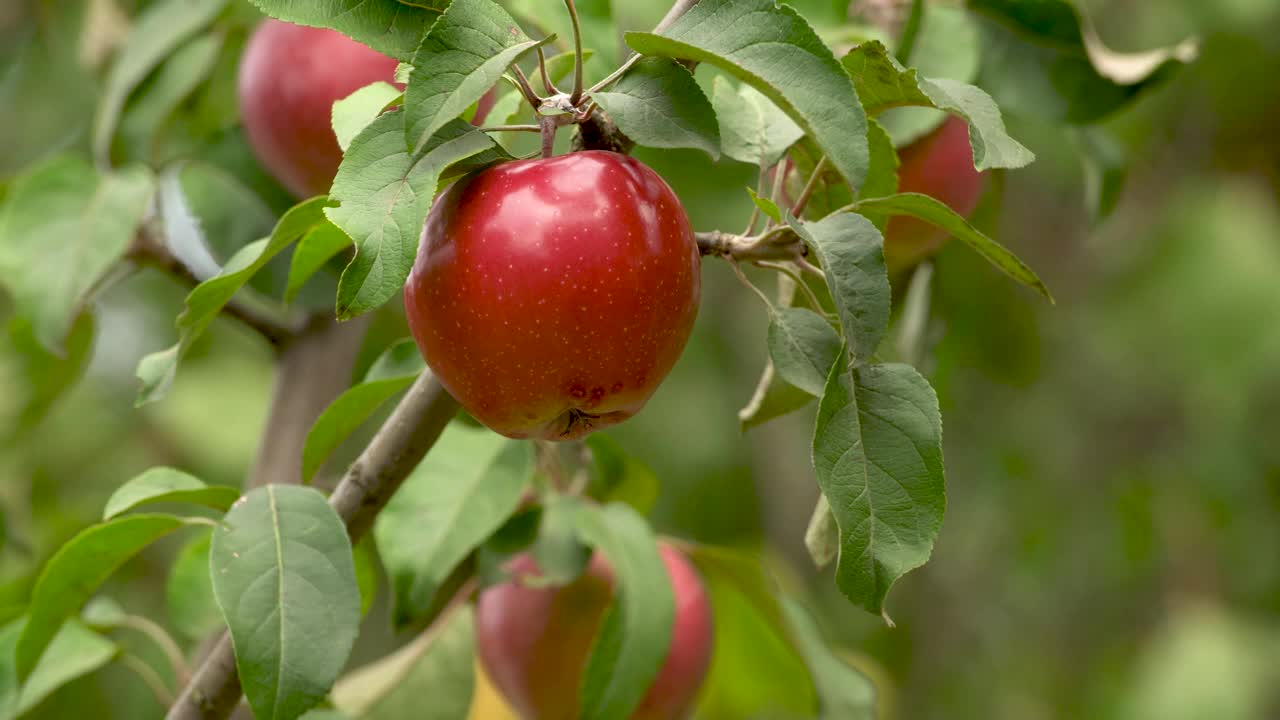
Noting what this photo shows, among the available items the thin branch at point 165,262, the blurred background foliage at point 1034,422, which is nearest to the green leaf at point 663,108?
the thin branch at point 165,262

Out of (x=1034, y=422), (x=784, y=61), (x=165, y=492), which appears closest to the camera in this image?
(x=784, y=61)

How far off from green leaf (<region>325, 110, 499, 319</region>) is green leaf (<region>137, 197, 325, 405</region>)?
0.06 meters

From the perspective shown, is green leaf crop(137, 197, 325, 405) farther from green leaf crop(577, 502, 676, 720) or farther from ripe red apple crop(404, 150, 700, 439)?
green leaf crop(577, 502, 676, 720)

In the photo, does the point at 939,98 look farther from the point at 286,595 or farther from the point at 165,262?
the point at 165,262

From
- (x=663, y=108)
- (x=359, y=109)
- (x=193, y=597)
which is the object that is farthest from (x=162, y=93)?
(x=663, y=108)

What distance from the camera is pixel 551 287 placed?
18.8 inches

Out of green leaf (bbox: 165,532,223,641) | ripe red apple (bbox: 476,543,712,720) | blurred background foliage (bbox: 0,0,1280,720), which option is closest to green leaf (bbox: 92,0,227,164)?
blurred background foliage (bbox: 0,0,1280,720)

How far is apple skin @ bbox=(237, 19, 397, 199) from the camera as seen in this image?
0.81m

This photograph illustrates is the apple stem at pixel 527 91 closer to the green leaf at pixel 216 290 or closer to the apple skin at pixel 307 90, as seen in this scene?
the green leaf at pixel 216 290

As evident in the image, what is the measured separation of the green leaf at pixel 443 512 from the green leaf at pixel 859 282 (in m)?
0.28

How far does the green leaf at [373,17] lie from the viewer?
0.46 meters

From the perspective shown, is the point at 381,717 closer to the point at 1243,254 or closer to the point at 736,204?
the point at 736,204

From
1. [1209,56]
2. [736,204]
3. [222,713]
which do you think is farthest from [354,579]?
[1209,56]

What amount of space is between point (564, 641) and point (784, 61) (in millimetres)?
474
